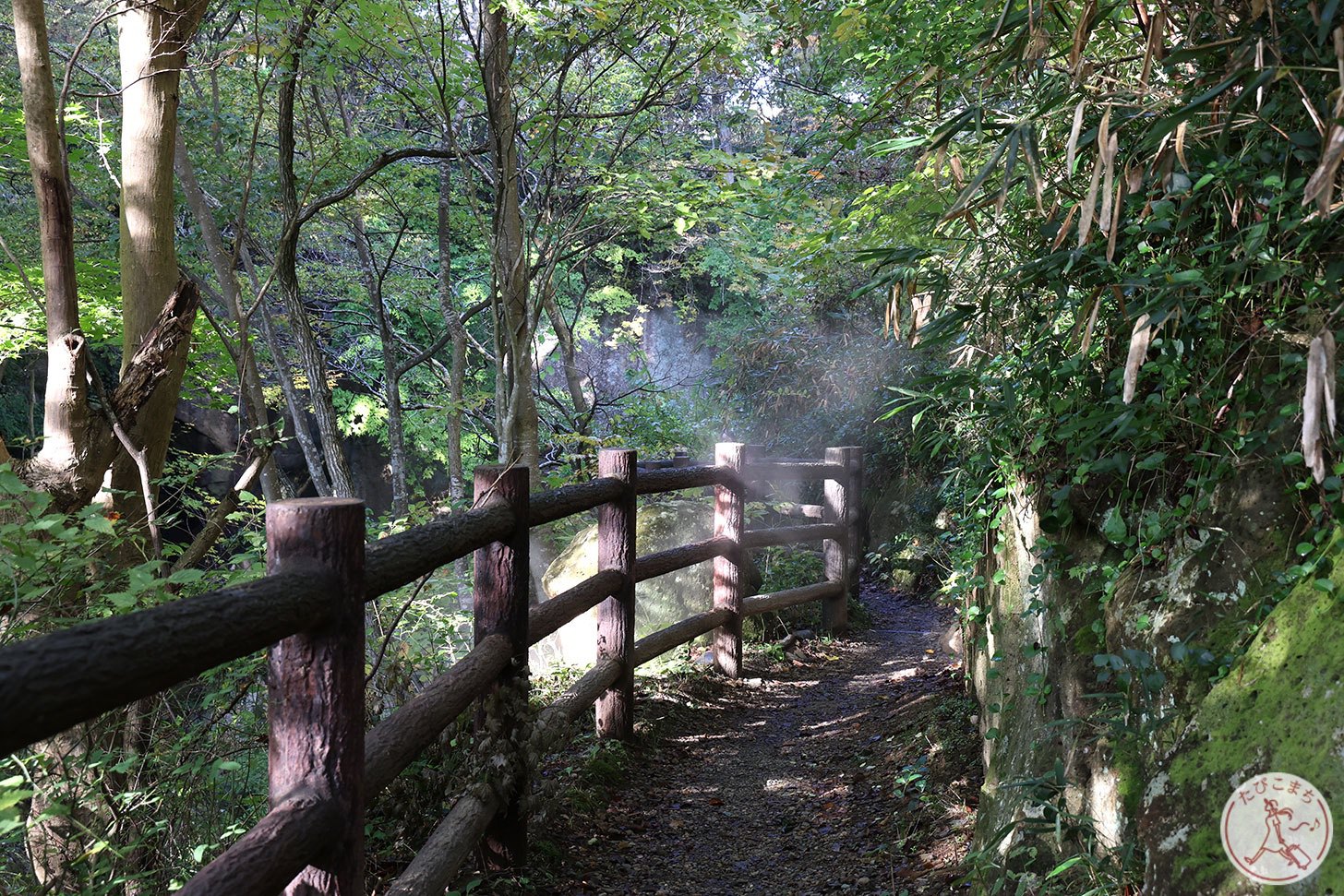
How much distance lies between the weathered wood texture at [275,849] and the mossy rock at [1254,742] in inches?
66.4

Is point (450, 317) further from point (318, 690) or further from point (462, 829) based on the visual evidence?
point (318, 690)

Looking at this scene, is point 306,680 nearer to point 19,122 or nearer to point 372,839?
point 372,839

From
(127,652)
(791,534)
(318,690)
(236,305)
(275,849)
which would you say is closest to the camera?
(127,652)

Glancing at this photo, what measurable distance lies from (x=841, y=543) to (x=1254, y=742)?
6.10m

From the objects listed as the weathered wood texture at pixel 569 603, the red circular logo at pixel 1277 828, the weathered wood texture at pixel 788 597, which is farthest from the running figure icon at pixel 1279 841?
the weathered wood texture at pixel 788 597

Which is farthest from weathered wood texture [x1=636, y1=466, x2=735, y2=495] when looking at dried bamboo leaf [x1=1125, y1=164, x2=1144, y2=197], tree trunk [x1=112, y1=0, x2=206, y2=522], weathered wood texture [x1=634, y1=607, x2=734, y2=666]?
dried bamboo leaf [x1=1125, y1=164, x2=1144, y2=197]

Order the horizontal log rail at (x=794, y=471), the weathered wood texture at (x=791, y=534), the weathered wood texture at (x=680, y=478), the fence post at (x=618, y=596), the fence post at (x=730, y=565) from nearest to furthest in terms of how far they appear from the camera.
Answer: the fence post at (x=618, y=596) → the weathered wood texture at (x=680, y=478) → the fence post at (x=730, y=565) → the weathered wood texture at (x=791, y=534) → the horizontal log rail at (x=794, y=471)

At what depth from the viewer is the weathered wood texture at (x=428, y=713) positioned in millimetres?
2303

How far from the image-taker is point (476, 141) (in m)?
10.8

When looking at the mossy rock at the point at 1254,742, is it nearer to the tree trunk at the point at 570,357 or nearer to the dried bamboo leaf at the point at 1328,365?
the dried bamboo leaf at the point at 1328,365

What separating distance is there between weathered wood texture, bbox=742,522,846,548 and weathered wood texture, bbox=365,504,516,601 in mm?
3430

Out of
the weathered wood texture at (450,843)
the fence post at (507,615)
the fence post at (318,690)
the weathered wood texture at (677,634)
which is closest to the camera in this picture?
the fence post at (318,690)

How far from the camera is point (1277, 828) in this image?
162 cm

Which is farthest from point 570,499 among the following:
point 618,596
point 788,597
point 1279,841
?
point 788,597
